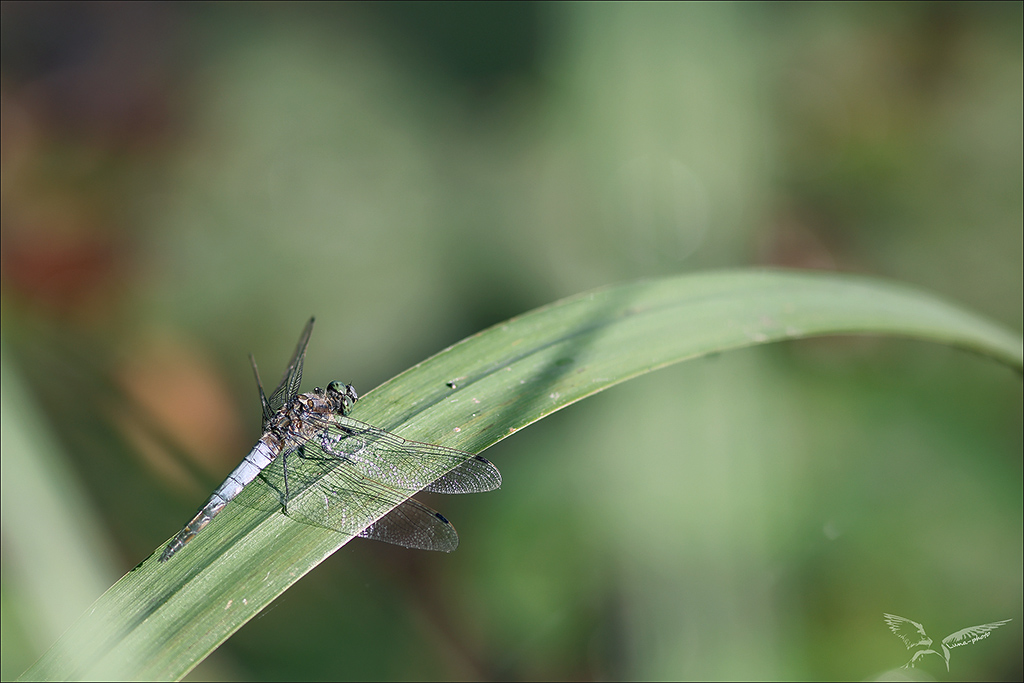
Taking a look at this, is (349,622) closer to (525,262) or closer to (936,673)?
(525,262)

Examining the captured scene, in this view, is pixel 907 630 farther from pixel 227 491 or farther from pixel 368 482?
pixel 227 491

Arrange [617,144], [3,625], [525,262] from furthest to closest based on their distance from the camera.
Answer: [525,262] → [617,144] → [3,625]

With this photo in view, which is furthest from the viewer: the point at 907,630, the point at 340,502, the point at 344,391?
the point at 907,630

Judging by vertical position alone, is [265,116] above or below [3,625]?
above

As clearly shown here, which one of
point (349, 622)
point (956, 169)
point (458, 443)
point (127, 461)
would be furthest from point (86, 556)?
point (956, 169)

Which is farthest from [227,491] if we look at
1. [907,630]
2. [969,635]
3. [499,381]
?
[969,635]

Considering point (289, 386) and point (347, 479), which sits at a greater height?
point (289, 386)

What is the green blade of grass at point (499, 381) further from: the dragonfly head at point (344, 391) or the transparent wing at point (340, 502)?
the dragonfly head at point (344, 391)
